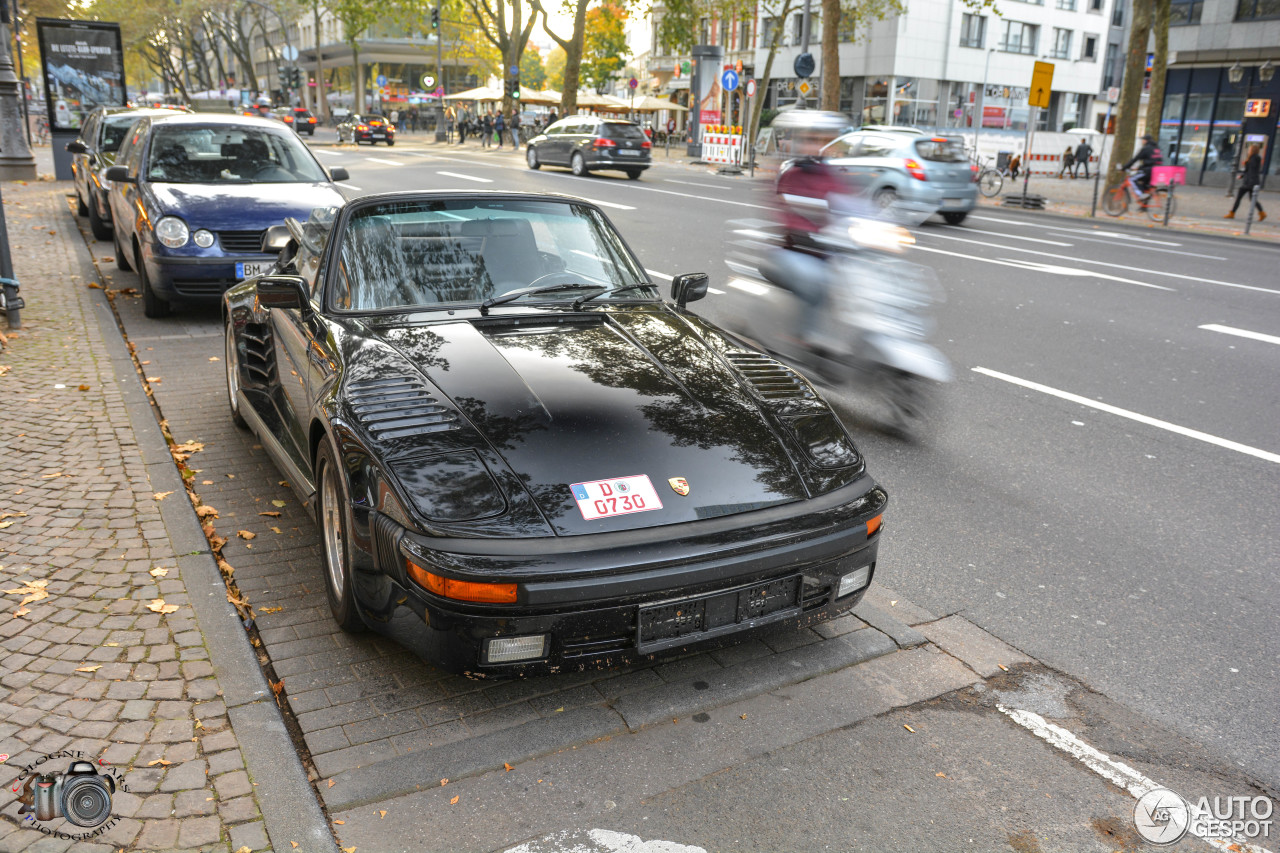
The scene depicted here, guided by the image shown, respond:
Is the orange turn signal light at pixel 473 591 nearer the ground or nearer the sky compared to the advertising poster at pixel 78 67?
nearer the ground

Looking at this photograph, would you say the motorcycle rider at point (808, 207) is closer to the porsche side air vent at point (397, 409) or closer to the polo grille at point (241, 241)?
the porsche side air vent at point (397, 409)

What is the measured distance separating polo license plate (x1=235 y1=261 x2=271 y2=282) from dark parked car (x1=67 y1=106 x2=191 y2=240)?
4.73 metres

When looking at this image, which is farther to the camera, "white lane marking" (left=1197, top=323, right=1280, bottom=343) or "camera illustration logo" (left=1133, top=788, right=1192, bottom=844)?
"white lane marking" (left=1197, top=323, right=1280, bottom=343)

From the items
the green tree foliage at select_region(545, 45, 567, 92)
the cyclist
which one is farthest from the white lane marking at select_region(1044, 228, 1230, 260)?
the green tree foliage at select_region(545, 45, 567, 92)

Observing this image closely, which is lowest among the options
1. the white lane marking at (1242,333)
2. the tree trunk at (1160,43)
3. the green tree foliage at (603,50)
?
the white lane marking at (1242,333)

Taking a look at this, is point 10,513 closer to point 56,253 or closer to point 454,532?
point 454,532

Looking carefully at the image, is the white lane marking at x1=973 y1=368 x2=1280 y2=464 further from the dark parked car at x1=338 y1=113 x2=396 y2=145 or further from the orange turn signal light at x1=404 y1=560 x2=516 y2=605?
the dark parked car at x1=338 y1=113 x2=396 y2=145

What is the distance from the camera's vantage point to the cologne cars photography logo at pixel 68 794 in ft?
9.00

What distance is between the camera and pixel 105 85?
892 inches

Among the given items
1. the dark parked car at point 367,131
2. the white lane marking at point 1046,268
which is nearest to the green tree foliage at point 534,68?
the dark parked car at point 367,131

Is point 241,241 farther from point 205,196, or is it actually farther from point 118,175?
point 118,175

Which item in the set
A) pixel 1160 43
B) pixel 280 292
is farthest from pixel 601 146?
pixel 280 292

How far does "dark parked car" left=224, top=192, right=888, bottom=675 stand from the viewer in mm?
3047

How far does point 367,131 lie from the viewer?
47906 millimetres
